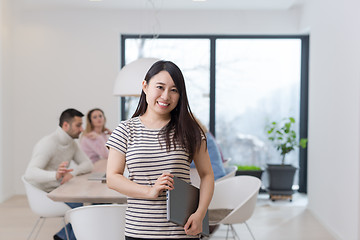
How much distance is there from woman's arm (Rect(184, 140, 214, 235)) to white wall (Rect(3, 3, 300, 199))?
188 inches

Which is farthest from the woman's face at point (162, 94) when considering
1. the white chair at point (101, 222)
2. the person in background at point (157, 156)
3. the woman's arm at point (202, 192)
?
the white chair at point (101, 222)

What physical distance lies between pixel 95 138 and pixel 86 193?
91.3 inches

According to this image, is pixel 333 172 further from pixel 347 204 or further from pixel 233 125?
pixel 233 125

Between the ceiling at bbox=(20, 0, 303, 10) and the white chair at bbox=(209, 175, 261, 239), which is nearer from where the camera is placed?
the white chair at bbox=(209, 175, 261, 239)

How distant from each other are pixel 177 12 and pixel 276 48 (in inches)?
60.4

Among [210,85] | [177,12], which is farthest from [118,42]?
[210,85]

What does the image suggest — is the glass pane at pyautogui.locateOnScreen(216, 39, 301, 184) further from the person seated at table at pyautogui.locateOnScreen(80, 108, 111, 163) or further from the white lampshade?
the white lampshade

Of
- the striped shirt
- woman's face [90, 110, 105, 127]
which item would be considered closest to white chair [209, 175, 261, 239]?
the striped shirt

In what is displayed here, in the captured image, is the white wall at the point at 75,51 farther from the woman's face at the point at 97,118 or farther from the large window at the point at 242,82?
the woman's face at the point at 97,118

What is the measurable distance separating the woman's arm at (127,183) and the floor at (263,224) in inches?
117

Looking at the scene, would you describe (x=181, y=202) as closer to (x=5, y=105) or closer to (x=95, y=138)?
(x=95, y=138)

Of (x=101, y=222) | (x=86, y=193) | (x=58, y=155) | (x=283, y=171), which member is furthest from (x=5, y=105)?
(x=101, y=222)

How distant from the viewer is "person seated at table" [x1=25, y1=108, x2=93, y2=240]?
3736 millimetres

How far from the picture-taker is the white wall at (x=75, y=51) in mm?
6660
